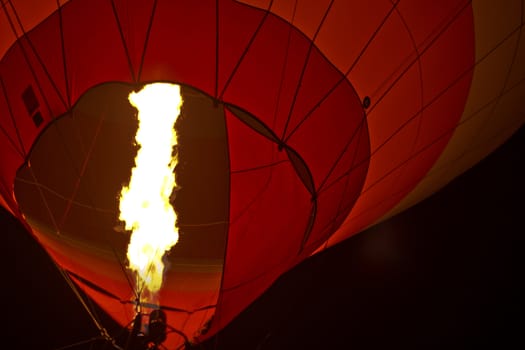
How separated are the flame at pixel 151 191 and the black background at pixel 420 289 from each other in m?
0.93

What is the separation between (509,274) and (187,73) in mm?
2291

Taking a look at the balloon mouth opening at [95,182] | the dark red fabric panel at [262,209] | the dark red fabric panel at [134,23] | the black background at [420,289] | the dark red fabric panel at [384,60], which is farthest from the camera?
the black background at [420,289]

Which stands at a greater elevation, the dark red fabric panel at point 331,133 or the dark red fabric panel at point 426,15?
the dark red fabric panel at point 426,15

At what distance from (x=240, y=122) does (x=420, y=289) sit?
1.60m

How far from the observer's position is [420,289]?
3.34 meters

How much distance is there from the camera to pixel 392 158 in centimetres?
247

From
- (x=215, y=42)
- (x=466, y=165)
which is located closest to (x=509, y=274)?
(x=466, y=165)

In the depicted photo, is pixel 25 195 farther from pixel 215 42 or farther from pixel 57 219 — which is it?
pixel 215 42

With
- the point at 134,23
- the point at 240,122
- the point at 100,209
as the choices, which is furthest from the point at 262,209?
the point at 134,23

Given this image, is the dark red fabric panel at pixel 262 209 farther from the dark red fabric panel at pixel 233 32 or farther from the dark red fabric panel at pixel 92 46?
the dark red fabric panel at pixel 92 46

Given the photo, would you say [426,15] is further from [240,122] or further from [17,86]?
[17,86]

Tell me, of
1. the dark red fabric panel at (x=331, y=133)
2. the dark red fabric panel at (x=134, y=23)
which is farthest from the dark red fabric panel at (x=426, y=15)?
the dark red fabric panel at (x=134, y=23)

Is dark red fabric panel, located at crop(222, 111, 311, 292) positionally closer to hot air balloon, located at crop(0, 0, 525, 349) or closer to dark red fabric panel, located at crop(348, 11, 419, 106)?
hot air balloon, located at crop(0, 0, 525, 349)

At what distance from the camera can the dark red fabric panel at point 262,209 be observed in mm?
2414
